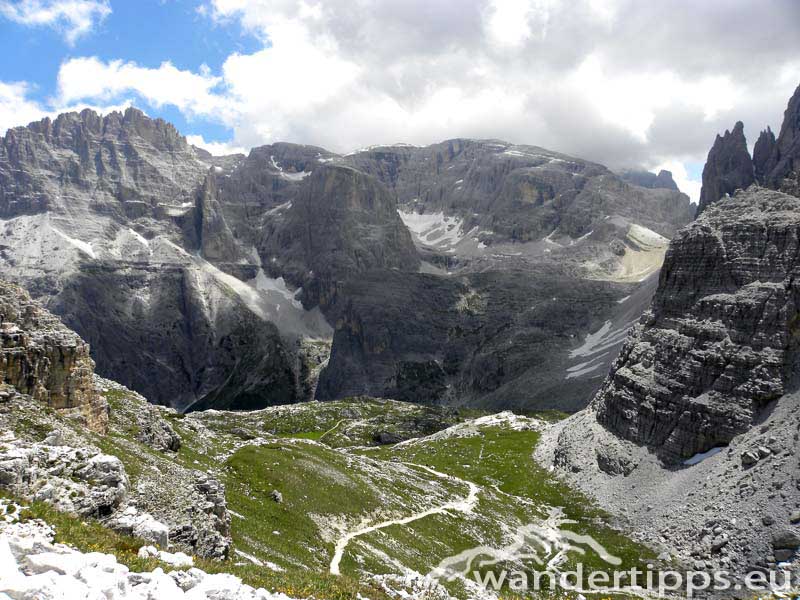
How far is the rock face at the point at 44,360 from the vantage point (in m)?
34.4

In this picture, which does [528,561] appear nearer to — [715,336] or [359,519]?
[359,519]

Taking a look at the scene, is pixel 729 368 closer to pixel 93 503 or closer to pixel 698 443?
pixel 698 443

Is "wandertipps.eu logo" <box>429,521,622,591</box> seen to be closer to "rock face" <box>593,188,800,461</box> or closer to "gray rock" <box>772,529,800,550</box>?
"gray rock" <box>772,529,800,550</box>

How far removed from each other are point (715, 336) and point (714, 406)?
423 inches

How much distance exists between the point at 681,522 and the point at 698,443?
1293 cm

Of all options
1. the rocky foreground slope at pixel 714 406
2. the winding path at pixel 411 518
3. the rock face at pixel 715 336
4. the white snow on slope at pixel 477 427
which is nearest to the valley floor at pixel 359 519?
the winding path at pixel 411 518

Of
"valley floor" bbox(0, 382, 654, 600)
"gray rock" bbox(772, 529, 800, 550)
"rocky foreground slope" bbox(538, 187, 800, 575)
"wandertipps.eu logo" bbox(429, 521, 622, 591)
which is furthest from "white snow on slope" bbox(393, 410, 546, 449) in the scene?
"gray rock" bbox(772, 529, 800, 550)

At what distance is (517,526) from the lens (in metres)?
61.0

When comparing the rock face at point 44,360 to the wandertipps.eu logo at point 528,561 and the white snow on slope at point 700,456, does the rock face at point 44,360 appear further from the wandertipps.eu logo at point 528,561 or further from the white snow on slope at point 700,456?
the white snow on slope at point 700,456

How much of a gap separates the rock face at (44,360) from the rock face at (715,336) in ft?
222

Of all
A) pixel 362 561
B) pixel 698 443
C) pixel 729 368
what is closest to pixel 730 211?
pixel 729 368

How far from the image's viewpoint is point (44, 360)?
3647cm

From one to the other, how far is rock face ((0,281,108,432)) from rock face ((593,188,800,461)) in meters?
67.7

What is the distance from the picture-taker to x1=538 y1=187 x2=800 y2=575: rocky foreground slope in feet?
171
